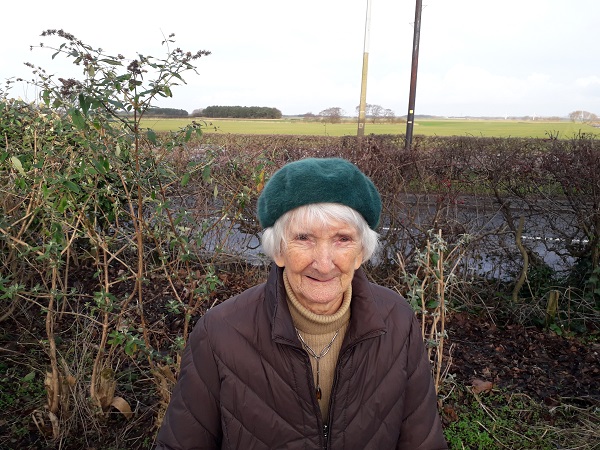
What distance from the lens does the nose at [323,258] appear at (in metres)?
1.72

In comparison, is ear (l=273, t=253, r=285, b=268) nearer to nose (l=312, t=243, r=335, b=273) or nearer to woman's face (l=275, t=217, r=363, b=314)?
woman's face (l=275, t=217, r=363, b=314)

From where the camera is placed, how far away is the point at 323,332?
5.96ft

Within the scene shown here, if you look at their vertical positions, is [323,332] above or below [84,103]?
below

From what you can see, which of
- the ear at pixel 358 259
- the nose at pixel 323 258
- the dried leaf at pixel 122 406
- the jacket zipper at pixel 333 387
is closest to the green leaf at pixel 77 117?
the nose at pixel 323 258

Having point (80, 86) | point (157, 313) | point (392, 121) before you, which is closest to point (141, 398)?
point (157, 313)

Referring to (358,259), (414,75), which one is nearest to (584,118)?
(414,75)

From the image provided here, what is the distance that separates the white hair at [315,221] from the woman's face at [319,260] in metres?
0.02

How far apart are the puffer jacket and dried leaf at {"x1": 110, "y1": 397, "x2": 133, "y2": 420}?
1591 mm

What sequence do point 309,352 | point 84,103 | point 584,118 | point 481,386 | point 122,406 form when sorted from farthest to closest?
point 584,118, point 481,386, point 122,406, point 84,103, point 309,352

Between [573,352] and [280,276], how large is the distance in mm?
3577

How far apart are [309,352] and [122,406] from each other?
1.92m

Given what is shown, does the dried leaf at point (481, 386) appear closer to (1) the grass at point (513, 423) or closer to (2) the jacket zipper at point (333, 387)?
(1) the grass at point (513, 423)

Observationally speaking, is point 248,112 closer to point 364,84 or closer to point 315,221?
point 364,84

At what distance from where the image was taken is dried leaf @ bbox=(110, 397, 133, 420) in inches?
125
